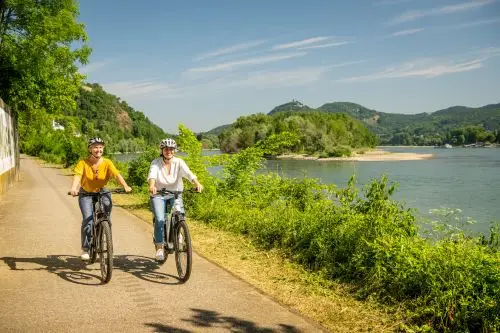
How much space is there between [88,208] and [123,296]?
163 centimetres

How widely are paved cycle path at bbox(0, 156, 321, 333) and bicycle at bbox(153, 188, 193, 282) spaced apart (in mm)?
201

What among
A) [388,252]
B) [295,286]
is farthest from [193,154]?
[388,252]

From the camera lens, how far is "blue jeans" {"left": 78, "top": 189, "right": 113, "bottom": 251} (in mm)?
6484

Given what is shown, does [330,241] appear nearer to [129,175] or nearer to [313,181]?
[313,181]

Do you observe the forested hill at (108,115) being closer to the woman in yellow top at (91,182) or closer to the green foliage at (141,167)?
the green foliage at (141,167)

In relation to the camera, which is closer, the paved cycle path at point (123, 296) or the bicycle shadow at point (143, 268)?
the paved cycle path at point (123, 296)

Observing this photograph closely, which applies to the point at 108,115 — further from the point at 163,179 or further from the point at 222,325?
the point at 222,325

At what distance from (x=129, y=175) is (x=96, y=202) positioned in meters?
12.9

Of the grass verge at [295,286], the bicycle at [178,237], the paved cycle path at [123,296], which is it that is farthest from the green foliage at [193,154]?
the bicycle at [178,237]

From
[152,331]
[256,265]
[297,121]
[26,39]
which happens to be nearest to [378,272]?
[256,265]

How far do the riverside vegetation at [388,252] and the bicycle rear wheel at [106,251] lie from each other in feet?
9.29

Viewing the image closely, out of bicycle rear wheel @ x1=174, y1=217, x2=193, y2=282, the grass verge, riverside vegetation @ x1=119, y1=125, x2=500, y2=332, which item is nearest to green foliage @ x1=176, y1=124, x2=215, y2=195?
riverside vegetation @ x1=119, y1=125, x2=500, y2=332

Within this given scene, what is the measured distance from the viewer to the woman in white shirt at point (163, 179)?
648 centimetres

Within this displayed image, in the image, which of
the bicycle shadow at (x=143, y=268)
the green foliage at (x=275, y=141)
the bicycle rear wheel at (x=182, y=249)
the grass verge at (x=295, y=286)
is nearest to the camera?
the grass verge at (x=295, y=286)
